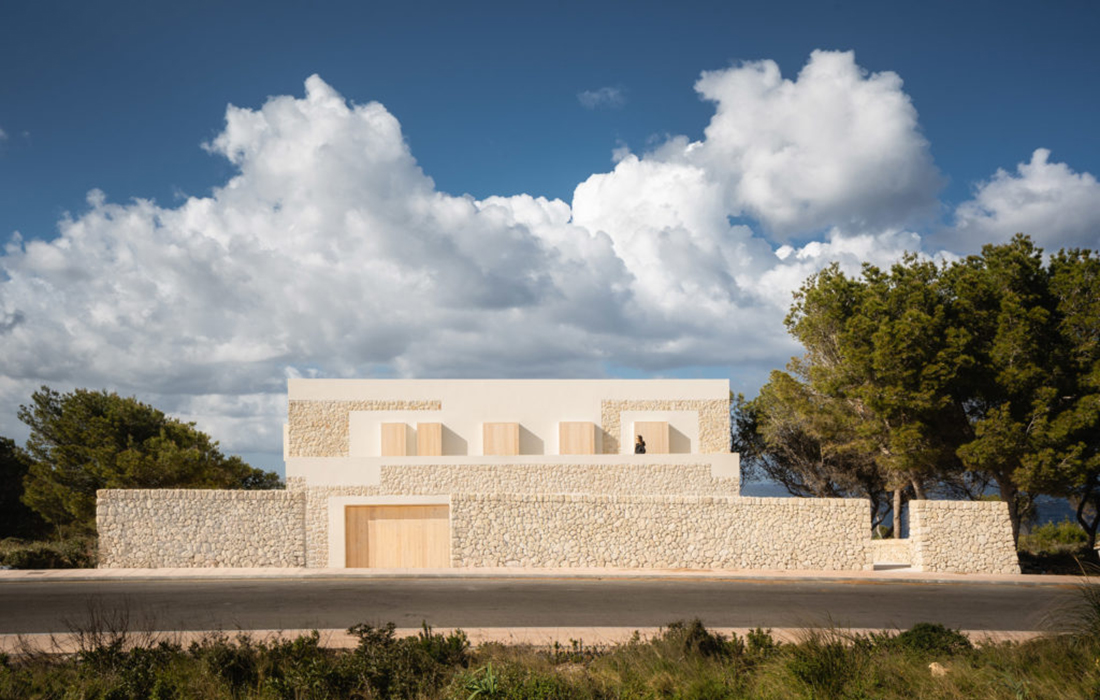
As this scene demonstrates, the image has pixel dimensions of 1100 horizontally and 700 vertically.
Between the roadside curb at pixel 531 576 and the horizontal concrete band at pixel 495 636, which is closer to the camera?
the horizontal concrete band at pixel 495 636

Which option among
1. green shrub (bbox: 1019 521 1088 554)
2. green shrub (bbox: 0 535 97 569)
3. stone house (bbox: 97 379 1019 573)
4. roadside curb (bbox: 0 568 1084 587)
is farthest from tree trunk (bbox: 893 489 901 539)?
green shrub (bbox: 0 535 97 569)

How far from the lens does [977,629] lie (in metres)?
12.5

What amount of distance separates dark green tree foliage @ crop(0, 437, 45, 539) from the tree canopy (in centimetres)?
3394

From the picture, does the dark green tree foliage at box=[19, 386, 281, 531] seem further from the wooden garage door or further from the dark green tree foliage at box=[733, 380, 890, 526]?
the dark green tree foliage at box=[733, 380, 890, 526]

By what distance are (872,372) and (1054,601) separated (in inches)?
425

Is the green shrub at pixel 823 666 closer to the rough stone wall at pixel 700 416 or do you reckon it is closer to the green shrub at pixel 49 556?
the rough stone wall at pixel 700 416

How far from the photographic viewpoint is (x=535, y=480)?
2602 cm

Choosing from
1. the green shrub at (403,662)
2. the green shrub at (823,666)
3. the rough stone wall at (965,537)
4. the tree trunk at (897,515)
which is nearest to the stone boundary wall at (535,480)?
the rough stone wall at (965,537)

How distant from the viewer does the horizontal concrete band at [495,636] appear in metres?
9.73

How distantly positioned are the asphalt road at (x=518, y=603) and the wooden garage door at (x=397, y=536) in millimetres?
5408

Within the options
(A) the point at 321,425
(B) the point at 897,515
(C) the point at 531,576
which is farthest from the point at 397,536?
(B) the point at 897,515

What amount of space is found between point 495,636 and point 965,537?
15.7 m

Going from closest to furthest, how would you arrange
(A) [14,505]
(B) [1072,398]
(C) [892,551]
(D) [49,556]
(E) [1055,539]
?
(D) [49,556] < (B) [1072,398] < (C) [892,551] < (E) [1055,539] < (A) [14,505]

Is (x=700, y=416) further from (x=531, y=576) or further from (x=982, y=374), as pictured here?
(x=531, y=576)
